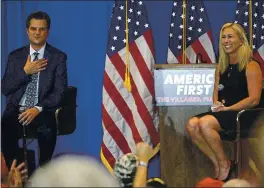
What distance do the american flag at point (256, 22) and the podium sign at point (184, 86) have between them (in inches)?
28.7

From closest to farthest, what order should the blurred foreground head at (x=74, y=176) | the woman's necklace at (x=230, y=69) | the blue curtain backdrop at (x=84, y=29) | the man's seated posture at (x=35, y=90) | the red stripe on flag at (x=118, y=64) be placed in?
the blurred foreground head at (x=74, y=176) < the man's seated posture at (x=35, y=90) < the woman's necklace at (x=230, y=69) < the red stripe on flag at (x=118, y=64) < the blue curtain backdrop at (x=84, y=29)

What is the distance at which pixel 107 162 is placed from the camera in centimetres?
678

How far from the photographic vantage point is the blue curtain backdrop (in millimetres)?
6996

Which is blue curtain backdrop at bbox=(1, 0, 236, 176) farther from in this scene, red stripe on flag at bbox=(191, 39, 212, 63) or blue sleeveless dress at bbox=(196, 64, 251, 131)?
blue sleeveless dress at bbox=(196, 64, 251, 131)

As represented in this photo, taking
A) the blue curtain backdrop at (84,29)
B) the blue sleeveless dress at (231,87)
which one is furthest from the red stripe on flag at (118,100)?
the blue sleeveless dress at (231,87)

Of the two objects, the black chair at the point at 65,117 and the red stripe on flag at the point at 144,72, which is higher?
the red stripe on flag at the point at 144,72

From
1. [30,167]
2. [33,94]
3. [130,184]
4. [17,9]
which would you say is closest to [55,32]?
[17,9]

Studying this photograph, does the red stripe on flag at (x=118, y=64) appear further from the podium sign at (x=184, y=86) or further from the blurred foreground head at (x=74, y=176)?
the blurred foreground head at (x=74, y=176)

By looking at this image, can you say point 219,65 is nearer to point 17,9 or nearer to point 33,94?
point 33,94

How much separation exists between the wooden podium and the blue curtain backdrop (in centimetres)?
94

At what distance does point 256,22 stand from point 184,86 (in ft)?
3.48

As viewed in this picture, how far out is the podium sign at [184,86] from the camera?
6.10 m

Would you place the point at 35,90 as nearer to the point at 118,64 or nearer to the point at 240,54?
the point at 118,64

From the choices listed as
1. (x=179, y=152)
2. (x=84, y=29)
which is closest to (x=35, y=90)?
(x=84, y=29)
